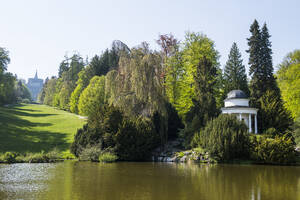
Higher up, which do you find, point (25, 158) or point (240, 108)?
point (240, 108)

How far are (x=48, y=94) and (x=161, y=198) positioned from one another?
88.9 m

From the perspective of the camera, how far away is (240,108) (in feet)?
108

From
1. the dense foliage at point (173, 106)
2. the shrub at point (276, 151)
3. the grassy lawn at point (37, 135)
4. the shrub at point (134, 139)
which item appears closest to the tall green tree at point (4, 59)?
the grassy lawn at point (37, 135)

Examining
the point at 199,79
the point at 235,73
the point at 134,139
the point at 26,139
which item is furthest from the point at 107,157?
the point at 235,73

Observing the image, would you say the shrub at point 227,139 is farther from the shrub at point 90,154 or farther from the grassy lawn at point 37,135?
the grassy lawn at point 37,135

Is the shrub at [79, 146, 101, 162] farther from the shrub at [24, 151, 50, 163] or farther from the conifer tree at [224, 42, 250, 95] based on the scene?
the conifer tree at [224, 42, 250, 95]

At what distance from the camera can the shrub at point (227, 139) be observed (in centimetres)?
2584

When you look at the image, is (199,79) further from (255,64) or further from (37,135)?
(37,135)

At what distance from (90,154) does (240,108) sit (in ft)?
57.5

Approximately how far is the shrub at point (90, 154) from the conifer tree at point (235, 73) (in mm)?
24382

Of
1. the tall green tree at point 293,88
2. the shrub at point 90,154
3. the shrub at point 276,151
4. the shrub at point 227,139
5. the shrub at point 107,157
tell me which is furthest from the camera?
the tall green tree at point 293,88

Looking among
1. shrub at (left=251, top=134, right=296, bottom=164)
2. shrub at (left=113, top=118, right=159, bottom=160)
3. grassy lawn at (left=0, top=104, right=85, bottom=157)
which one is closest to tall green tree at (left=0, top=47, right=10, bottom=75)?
grassy lawn at (left=0, top=104, right=85, bottom=157)

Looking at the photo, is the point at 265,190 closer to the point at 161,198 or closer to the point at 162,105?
the point at 161,198

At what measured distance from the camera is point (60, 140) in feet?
118
